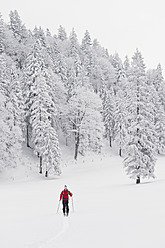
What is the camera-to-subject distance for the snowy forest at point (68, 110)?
2397 cm

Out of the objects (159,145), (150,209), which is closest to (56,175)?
(150,209)

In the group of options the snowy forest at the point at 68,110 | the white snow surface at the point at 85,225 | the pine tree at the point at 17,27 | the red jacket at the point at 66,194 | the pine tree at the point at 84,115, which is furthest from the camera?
the pine tree at the point at 17,27

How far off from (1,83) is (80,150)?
19.3 meters

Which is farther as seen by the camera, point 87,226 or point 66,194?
point 66,194

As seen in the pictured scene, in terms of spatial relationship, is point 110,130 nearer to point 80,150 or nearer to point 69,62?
point 80,150

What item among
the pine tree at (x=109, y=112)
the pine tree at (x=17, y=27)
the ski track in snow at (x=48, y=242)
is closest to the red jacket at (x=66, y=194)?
the ski track in snow at (x=48, y=242)

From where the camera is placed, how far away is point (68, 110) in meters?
45.0

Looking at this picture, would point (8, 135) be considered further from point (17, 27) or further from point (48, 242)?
point (17, 27)

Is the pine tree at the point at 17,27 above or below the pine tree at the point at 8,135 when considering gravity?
above

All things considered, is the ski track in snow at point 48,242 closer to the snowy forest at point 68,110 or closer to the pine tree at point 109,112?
the snowy forest at point 68,110

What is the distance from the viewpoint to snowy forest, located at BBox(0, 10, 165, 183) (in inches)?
944

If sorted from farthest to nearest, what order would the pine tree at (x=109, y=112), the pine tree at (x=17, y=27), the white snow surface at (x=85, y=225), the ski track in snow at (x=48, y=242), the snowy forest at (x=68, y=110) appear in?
the pine tree at (x=17, y=27) → the pine tree at (x=109, y=112) → the snowy forest at (x=68, y=110) → the white snow surface at (x=85, y=225) → the ski track in snow at (x=48, y=242)

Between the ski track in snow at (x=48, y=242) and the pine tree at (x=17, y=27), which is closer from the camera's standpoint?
the ski track in snow at (x=48, y=242)

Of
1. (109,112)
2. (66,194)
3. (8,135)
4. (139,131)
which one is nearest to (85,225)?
(66,194)
